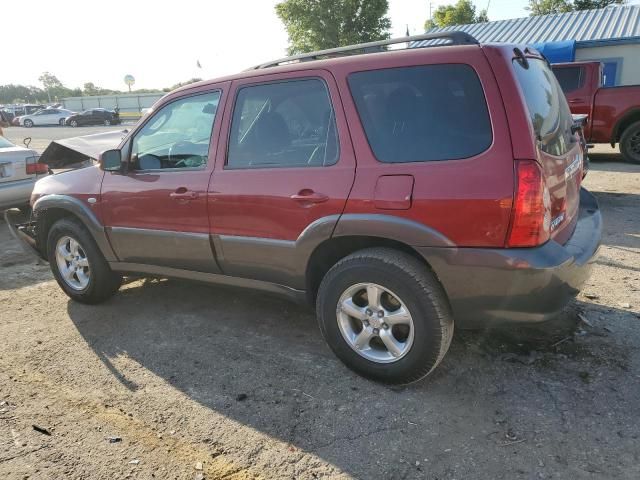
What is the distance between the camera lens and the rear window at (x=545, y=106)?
2.64m

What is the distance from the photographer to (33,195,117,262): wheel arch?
164 inches

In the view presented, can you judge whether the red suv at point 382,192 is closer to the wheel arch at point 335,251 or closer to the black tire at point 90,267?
the wheel arch at point 335,251

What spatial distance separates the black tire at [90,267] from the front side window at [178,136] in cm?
87

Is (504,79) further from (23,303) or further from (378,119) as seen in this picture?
(23,303)

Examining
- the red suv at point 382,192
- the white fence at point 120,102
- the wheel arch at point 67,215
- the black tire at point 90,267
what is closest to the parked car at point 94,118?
the white fence at point 120,102

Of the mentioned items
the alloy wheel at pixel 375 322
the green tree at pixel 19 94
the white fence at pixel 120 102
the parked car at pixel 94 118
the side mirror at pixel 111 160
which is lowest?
the alloy wheel at pixel 375 322

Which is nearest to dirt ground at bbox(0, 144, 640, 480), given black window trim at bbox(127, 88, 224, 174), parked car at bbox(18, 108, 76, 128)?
black window trim at bbox(127, 88, 224, 174)

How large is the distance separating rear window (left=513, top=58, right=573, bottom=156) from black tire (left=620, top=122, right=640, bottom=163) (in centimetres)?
812

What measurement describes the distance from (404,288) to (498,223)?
588mm

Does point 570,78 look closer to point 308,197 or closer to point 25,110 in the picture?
point 308,197

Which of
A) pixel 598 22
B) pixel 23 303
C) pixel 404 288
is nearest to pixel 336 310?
pixel 404 288

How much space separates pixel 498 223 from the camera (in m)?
2.50

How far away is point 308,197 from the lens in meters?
3.01

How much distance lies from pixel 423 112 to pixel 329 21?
3155 cm
